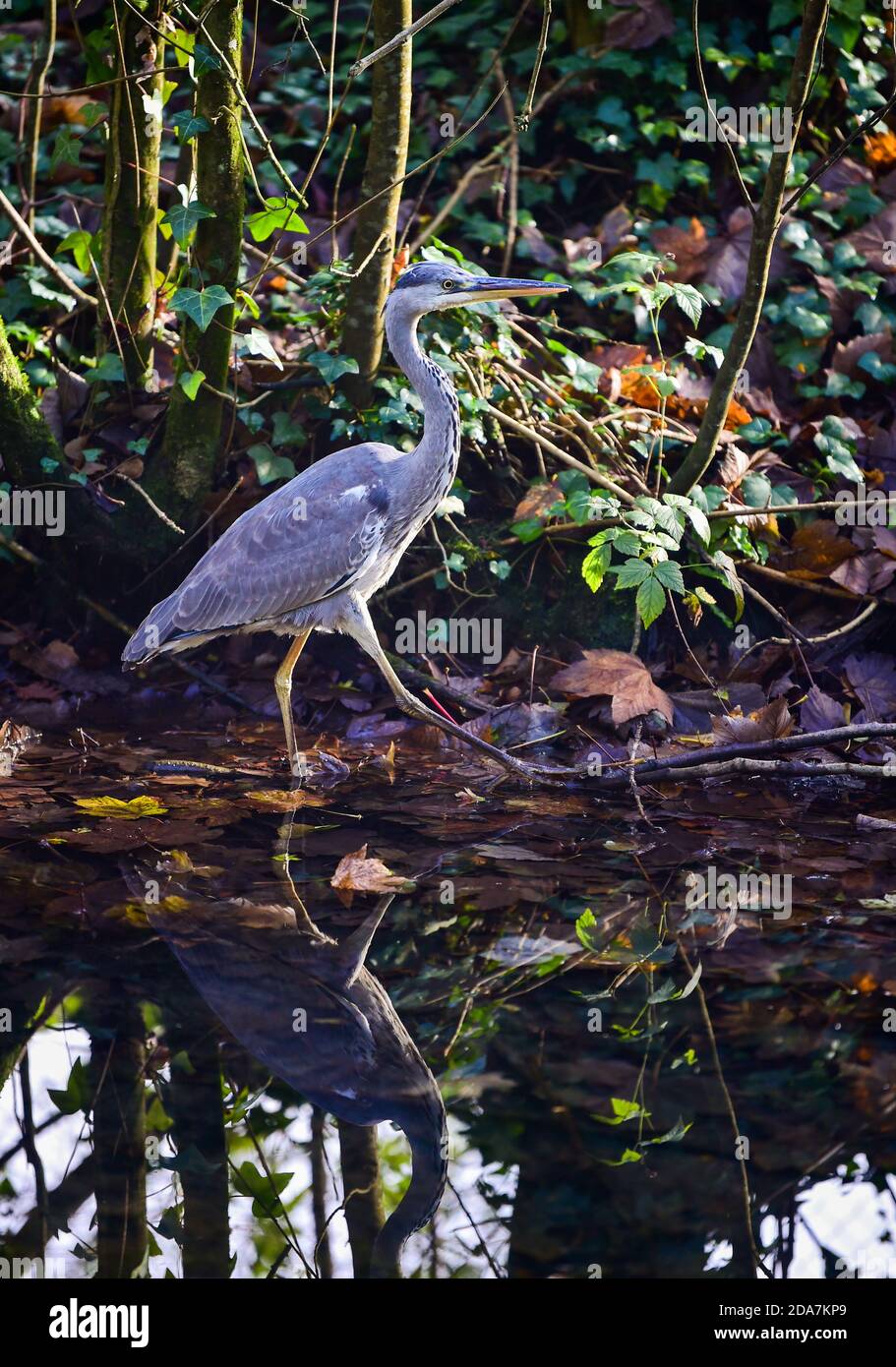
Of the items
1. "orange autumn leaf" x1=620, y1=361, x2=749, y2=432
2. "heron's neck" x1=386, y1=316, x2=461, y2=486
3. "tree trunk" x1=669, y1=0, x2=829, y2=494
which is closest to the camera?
"tree trunk" x1=669, y1=0, x2=829, y2=494

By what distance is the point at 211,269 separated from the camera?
5.42 meters

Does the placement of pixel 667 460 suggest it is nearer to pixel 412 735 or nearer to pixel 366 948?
pixel 412 735

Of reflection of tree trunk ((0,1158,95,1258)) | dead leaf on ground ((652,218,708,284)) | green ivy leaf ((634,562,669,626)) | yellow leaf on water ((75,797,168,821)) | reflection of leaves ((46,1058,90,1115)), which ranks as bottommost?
reflection of tree trunk ((0,1158,95,1258))

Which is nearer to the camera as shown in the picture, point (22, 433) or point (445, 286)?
point (445, 286)

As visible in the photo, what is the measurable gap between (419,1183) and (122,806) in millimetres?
2316

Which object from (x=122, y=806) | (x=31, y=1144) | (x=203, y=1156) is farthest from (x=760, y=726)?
(x=31, y=1144)

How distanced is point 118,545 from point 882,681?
3.58 metres

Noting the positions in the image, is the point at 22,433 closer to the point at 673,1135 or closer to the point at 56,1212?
the point at 56,1212

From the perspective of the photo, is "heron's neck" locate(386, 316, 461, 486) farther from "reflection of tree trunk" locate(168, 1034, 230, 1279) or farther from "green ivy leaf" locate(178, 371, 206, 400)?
"reflection of tree trunk" locate(168, 1034, 230, 1279)

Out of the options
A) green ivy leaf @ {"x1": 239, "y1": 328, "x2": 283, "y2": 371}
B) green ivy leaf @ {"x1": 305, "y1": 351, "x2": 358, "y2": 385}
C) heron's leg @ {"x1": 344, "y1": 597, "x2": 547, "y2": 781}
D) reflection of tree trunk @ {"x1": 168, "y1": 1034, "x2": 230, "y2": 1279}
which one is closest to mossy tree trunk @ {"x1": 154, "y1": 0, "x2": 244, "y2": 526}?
green ivy leaf @ {"x1": 239, "y1": 328, "x2": 283, "y2": 371}

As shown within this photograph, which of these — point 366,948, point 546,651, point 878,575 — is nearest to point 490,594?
point 546,651

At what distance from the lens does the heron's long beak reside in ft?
16.5

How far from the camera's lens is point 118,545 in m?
6.07

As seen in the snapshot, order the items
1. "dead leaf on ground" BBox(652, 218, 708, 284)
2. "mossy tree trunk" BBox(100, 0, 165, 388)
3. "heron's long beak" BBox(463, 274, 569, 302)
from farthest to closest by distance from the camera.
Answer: "dead leaf on ground" BBox(652, 218, 708, 284) < "mossy tree trunk" BBox(100, 0, 165, 388) < "heron's long beak" BBox(463, 274, 569, 302)
